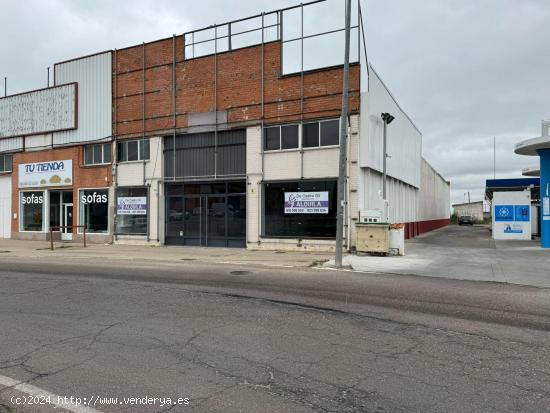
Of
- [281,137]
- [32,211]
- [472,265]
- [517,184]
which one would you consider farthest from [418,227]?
[32,211]

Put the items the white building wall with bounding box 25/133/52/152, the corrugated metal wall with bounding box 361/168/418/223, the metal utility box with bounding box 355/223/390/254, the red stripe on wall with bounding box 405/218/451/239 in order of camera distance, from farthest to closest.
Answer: the red stripe on wall with bounding box 405/218/451/239
the white building wall with bounding box 25/133/52/152
the corrugated metal wall with bounding box 361/168/418/223
the metal utility box with bounding box 355/223/390/254

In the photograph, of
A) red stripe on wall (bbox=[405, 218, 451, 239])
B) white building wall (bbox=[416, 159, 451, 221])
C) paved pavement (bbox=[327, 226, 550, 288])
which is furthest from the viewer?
white building wall (bbox=[416, 159, 451, 221])

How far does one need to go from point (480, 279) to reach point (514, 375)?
7.34 m

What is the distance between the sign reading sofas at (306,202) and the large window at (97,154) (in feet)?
36.2

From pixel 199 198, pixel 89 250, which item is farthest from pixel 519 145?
pixel 89 250

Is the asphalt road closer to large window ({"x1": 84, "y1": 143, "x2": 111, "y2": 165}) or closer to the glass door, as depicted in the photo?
large window ({"x1": 84, "y1": 143, "x2": 111, "y2": 165})

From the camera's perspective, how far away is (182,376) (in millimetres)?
4781

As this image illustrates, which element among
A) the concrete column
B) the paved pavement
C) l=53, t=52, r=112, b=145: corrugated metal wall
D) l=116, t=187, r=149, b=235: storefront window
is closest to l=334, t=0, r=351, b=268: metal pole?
the paved pavement

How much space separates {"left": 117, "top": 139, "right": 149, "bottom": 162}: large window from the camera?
24.0 m

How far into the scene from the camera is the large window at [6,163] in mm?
29250

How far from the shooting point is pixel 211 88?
22.2 meters

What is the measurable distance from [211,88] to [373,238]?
10.8 meters

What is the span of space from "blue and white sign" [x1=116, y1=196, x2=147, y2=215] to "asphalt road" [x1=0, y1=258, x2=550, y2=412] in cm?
1357

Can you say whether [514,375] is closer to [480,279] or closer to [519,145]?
[480,279]
